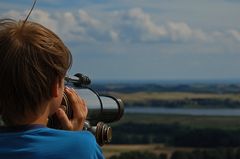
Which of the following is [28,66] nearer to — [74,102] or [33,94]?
[33,94]

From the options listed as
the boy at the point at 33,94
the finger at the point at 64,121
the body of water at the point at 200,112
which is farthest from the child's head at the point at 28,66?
the body of water at the point at 200,112

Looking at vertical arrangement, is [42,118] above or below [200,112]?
above

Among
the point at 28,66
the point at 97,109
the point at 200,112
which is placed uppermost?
the point at 28,66

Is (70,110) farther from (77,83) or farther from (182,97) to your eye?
(182,97)

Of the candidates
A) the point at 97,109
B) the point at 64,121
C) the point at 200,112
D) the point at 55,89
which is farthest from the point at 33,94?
the point at 200,112

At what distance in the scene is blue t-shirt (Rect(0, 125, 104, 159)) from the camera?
6.08ft

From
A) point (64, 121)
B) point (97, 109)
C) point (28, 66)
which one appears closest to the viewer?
point (28, 66)

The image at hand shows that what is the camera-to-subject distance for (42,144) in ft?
6.09

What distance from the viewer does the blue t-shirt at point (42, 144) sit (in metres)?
1.85

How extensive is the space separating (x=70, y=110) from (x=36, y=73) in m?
0.27

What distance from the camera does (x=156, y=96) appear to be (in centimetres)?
10431

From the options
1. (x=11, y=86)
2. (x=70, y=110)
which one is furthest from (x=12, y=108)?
(x=70, y=110)

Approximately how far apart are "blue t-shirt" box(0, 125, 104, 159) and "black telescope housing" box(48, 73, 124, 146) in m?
0.48

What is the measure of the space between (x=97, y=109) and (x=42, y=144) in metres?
0.76
